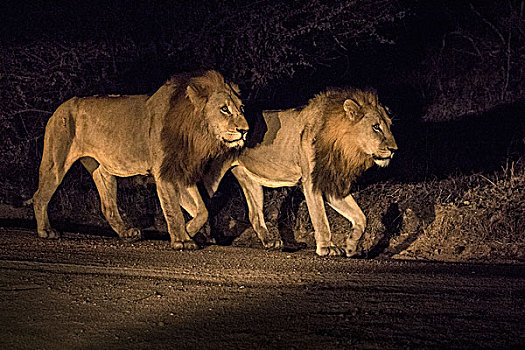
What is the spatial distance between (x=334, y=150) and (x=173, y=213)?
6.30 ft

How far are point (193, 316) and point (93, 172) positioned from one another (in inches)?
197

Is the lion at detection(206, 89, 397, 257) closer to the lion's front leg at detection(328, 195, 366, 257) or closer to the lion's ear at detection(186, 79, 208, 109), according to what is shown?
the lion's front leg at detection(328, 195, 366, 257)

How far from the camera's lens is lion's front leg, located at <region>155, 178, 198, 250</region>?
24.2ft

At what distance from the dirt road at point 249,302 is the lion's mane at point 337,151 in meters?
0.89

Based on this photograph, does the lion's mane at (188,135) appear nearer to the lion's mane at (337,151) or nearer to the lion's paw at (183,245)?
the lion's paw at (183,245)

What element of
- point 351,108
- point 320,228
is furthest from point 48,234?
point 351,108

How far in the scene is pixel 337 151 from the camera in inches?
285

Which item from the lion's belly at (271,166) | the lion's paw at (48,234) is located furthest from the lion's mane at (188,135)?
the lion's paw at (48,234)

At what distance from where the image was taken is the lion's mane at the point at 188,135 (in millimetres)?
7336

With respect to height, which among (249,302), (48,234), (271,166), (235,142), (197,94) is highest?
(197,94)

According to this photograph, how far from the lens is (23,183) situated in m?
12.2

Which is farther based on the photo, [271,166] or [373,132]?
[271,166]

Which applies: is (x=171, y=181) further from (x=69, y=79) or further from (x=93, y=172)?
(x=69, y=79)

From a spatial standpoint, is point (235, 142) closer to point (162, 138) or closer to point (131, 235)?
point (162, 138)
